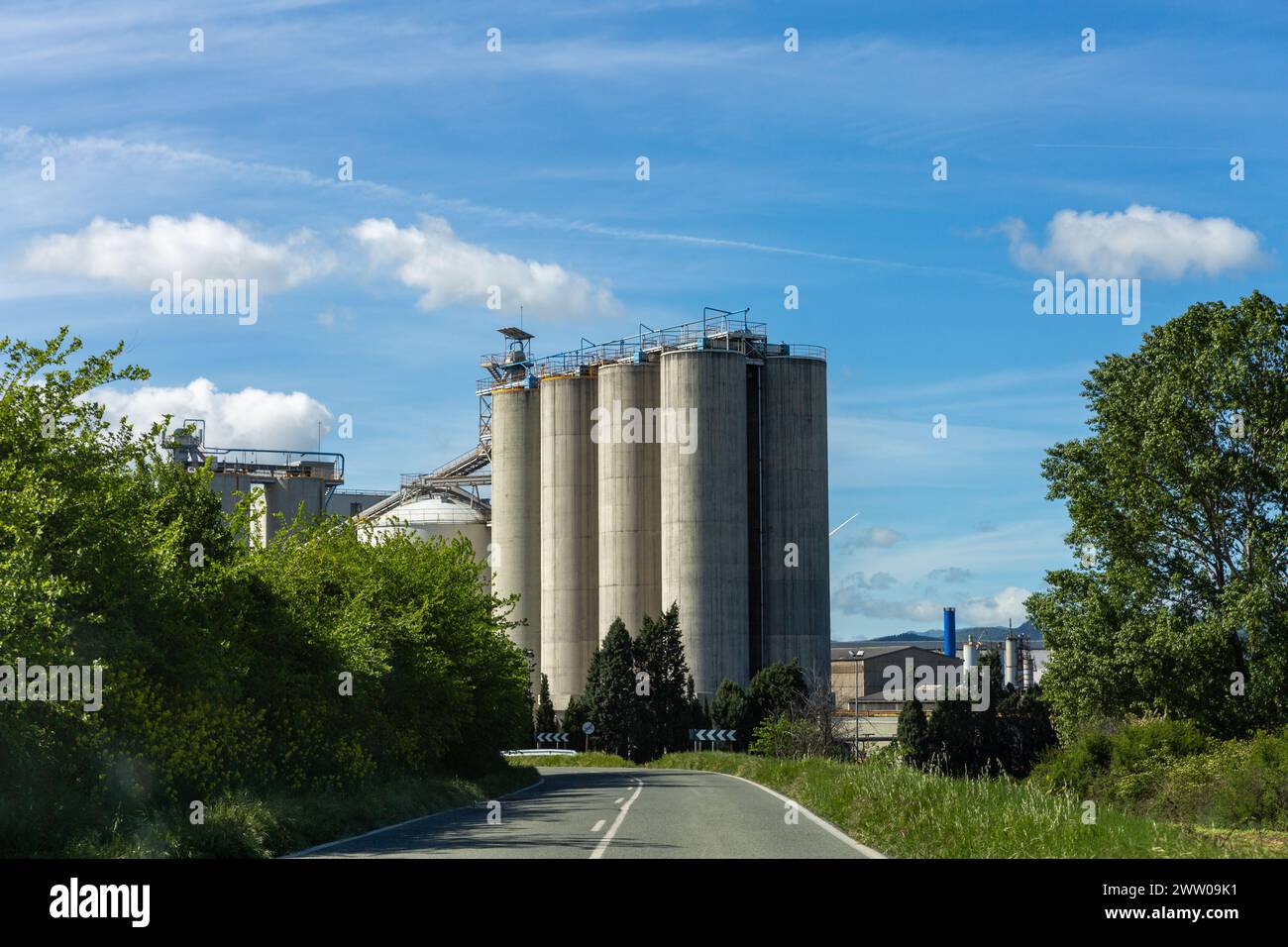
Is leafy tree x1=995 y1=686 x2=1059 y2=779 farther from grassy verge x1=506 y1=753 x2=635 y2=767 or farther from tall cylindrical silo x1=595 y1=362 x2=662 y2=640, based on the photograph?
grassy verge x1=506 y1=753 x2=635 y2=767

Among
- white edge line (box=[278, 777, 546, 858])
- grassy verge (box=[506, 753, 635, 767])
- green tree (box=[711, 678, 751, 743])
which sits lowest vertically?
grassy verge (box=[506, 753, 635, 767])

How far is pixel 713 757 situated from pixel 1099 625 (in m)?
28.4

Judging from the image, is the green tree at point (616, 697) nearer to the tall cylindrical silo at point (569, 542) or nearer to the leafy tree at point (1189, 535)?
the tall cylindrical silo at point (569, 542)

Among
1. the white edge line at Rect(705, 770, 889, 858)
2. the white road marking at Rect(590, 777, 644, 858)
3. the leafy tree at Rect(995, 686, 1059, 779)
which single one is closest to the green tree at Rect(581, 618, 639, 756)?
the leafy tree at Rect(995, 686, 1059, 779)

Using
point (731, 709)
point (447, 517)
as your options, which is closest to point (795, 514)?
point (731, 709)

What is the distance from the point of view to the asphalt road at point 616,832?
55.9ft

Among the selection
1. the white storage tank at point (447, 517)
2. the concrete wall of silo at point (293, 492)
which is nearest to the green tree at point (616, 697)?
the white storage tank at point (447, 517)

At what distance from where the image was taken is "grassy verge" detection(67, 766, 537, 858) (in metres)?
15.6

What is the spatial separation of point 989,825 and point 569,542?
3290 inches

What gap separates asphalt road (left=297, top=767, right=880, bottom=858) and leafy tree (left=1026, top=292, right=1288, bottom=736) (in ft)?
47.9
